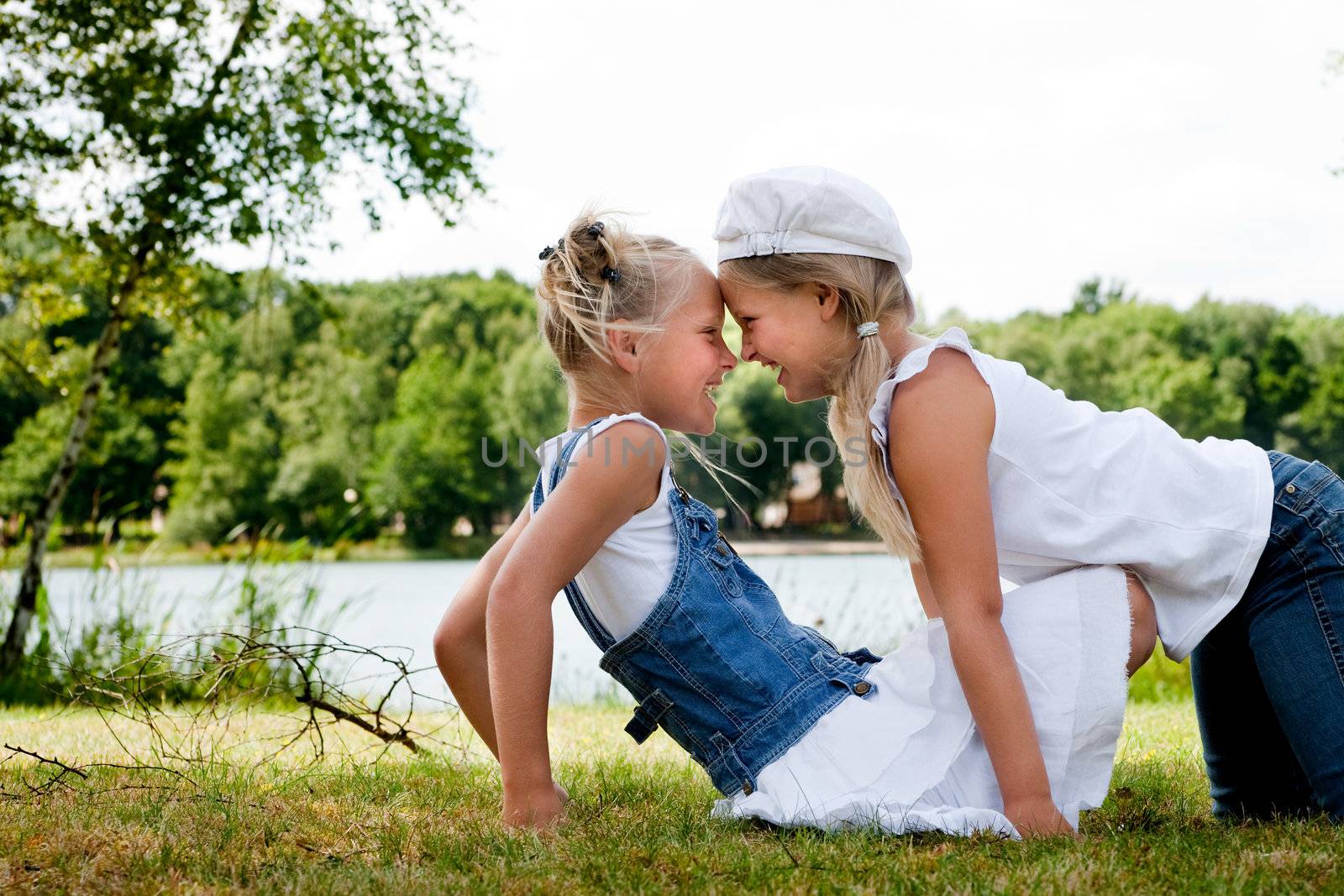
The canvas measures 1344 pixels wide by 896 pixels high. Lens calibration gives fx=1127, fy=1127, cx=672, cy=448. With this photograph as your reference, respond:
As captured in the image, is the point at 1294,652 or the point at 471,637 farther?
the point at 471,637

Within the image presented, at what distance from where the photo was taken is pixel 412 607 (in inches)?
575

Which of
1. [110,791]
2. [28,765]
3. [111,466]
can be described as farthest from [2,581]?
[111,466]

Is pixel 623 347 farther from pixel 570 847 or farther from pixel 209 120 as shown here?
pixel 209 120

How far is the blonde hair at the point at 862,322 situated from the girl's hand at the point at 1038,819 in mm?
511

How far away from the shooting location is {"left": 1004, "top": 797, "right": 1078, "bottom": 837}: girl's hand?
Answer: 208 cm

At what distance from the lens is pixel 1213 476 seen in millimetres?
2324

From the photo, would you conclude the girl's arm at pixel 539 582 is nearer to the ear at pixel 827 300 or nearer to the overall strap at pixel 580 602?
the overall strap at pixel 580 602

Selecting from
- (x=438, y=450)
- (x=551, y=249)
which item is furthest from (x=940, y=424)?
(x=438, y=450)

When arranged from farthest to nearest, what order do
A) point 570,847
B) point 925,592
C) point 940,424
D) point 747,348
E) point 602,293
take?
1. point 925,592
2. point 747,348
3. point 602,293
4. point 940,424
5. point 570,847

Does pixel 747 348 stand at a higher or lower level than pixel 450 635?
higher

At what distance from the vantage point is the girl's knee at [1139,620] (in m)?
2.26

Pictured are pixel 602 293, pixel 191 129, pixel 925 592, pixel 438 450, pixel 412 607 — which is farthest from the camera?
pixel 438 450

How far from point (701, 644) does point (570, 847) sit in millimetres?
454

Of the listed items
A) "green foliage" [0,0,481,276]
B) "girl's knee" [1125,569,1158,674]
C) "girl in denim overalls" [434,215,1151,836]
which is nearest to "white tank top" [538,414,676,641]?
"girl in denim overalls" [434,215,1151,836]
